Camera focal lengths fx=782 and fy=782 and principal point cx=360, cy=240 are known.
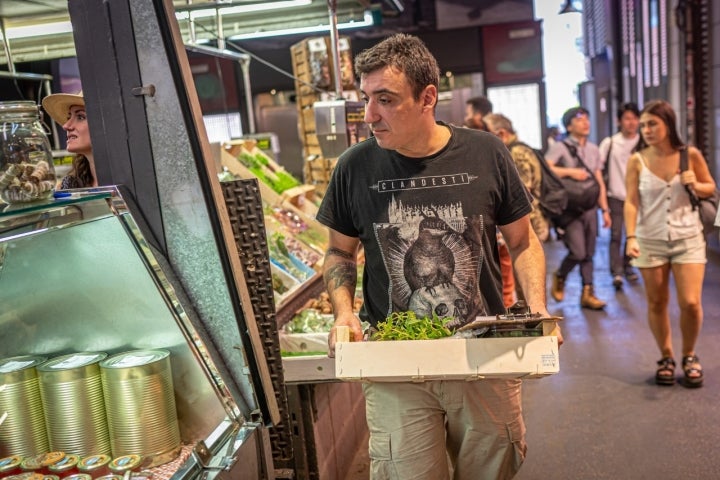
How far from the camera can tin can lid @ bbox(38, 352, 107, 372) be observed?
77.8 inches

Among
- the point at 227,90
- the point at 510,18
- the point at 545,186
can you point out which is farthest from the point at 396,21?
the point at 545,186

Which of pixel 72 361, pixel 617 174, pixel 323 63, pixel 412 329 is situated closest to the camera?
pixel 72 361

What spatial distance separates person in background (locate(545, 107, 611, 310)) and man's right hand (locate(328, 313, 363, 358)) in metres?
5.47

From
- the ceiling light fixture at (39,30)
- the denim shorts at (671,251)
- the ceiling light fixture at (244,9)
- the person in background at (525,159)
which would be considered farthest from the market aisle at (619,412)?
the ceiling light fixture at (39,30)

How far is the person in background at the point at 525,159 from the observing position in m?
6.73

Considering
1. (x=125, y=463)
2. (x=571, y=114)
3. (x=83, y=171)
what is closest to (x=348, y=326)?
(x=125, y=463)

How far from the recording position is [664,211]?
526cm

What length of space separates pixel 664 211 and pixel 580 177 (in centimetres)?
247

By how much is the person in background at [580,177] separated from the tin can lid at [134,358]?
6.19 meters

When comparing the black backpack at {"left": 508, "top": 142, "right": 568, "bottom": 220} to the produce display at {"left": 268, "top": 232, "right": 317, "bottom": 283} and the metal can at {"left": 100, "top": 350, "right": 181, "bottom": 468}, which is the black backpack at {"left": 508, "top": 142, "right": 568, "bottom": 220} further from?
the metal can at {"left": 100, "top": 350, "right": 181, "bottom": 468}

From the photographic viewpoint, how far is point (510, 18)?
18.4m

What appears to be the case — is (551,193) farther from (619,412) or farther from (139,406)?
(139,406)

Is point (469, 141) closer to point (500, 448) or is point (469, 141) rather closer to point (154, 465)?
point (500, 448)

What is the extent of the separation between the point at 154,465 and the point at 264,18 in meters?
4.13
